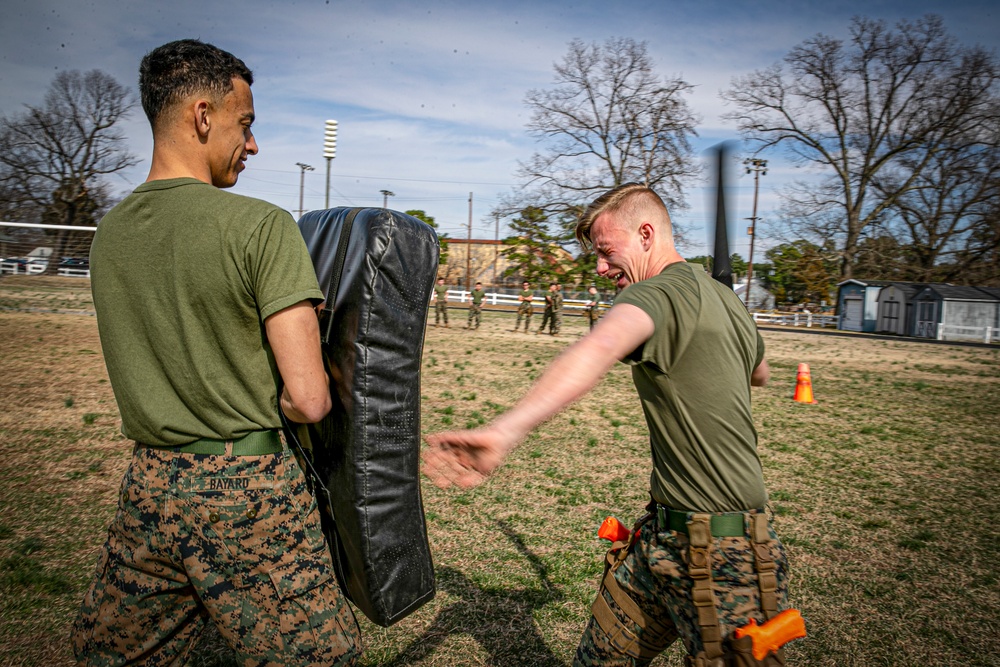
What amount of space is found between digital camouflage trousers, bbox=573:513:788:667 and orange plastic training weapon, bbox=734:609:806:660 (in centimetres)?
7

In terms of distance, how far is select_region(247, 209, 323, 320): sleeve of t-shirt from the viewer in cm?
171

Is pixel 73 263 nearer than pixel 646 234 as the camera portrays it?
No

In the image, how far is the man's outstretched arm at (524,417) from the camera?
5.38ft

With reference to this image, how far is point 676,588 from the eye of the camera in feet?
6.95

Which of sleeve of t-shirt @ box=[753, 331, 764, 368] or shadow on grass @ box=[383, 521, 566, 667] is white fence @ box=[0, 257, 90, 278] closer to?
shadow on grass @ box=[383, 521, 566, 667]

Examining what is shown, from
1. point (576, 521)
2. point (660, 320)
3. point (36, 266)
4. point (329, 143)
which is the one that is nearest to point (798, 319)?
point (329, 143)

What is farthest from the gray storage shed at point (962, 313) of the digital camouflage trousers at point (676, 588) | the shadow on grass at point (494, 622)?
the digital camouflage trousers at point (676, 588)

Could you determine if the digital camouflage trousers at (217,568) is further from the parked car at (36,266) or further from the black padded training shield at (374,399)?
the parked car at (36,266)

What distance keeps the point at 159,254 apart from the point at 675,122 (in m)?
22.6

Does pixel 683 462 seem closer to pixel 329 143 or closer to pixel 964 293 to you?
pixel 329 143

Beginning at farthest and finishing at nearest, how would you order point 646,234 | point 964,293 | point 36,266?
point 964,293 → point 36,266 → point 646,234

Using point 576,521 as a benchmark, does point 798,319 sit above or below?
above

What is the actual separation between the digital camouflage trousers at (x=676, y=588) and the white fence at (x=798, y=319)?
170 ft

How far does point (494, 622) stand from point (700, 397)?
2.47m
